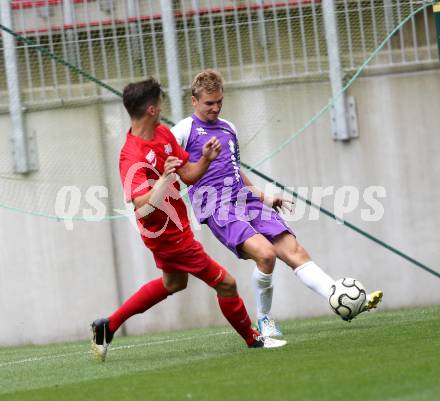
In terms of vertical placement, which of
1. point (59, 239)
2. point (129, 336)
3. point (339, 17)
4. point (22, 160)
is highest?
point (339, 17)

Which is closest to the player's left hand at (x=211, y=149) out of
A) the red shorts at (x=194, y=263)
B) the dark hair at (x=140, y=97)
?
the dark hair at (x=140, y=97)

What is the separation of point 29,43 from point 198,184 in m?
2.90

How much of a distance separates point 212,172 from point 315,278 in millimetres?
992

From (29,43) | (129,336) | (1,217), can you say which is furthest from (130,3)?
(129,336)

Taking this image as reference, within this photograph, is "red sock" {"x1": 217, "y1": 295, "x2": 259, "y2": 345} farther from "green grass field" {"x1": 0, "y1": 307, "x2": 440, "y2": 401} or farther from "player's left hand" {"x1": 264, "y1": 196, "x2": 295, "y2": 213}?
"player's left hand" {"x1": 264, "y1": 196, "x2": 295, "y2": 213}

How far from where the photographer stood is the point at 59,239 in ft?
33.6

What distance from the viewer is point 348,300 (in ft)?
22.1

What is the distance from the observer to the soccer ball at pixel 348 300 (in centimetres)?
673

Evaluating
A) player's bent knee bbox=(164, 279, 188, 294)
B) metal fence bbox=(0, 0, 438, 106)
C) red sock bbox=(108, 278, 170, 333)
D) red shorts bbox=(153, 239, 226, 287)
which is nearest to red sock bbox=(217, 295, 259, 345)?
red shorts bbox=(153, 239, 226, 287)

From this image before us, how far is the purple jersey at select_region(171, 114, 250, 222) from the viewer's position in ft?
24.1

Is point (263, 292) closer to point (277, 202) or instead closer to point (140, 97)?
point (277, 202)

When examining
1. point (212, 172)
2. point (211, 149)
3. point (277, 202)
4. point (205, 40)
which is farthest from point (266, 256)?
point (205, 40)

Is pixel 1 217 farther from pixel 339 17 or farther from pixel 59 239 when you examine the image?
pixel 339 17

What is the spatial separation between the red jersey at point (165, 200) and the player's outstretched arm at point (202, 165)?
0.25ft
